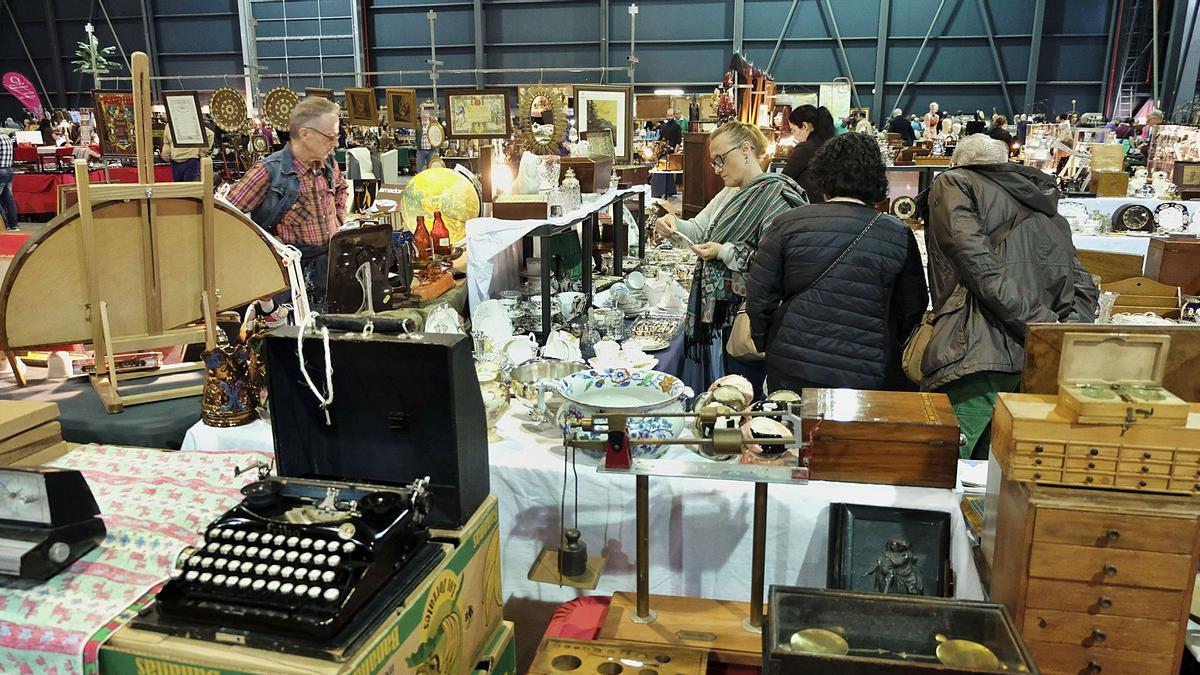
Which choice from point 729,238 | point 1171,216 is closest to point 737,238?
point 729,238

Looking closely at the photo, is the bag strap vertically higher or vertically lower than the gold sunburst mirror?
lower

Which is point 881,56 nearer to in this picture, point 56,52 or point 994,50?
point 994,50

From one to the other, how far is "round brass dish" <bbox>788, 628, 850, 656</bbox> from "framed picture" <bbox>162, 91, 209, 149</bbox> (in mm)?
5688

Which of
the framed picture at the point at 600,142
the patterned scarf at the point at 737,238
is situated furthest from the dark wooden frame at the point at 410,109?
the patterned scarf at the point at 737,238

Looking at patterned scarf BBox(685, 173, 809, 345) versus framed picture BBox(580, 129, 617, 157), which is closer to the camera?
patterned scarf BBox(685, 173, 809, 345)

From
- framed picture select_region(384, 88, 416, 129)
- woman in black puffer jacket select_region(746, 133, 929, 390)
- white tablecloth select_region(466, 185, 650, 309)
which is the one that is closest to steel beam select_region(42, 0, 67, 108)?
framed picture select_region(384, 88, 416, 129)

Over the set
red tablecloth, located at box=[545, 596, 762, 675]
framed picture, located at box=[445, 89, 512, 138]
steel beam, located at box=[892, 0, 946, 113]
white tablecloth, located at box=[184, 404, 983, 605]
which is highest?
steel beam, located at box=[892, 0, 946, 113]

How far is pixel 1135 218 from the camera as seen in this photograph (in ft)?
18.3

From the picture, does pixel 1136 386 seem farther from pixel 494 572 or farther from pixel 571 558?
pixel 494 572

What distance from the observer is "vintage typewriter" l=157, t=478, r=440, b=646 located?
1.29 m

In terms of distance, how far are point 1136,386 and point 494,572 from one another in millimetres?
1312

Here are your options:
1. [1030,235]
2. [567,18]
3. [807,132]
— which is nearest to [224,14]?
[567,18]

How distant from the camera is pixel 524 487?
2.05m

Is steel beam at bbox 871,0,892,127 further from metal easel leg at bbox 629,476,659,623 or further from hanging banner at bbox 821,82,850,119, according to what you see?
metal easel leg at bbox 629,476,659,623
